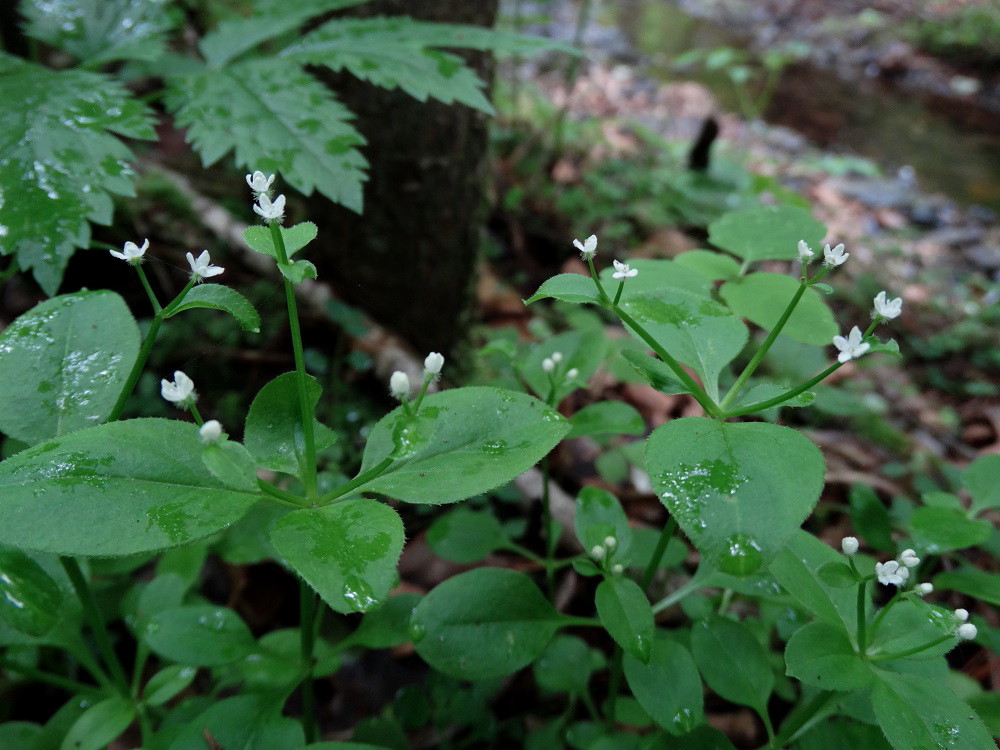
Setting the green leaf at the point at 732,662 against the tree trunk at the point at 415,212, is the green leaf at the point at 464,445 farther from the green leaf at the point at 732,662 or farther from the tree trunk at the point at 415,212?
the tree trunk at the point at 415,212

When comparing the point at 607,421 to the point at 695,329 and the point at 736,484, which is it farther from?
the point at 736,484

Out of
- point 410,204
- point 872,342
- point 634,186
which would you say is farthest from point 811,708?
point 634,186

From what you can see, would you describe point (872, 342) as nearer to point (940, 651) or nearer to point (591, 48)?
point (940, 651)

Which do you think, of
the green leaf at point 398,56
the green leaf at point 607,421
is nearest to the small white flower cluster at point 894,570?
the green leaf at point 607,421

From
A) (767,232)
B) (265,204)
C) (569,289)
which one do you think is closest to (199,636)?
(265,204)

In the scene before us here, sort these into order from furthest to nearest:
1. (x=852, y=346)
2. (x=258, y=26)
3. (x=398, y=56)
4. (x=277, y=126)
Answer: (x=258, y=26), (x=398, y=56), (x=277, y=126), (x=852, y=346)

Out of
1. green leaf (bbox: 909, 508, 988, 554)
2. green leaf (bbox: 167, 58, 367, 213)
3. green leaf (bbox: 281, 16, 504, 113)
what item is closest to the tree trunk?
green leaf (bbox: 281, 16, 504, 113)
